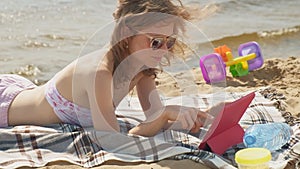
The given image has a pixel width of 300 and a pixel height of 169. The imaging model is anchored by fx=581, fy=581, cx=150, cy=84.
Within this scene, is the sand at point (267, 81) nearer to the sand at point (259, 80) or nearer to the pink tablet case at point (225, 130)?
the sand at point (259, 80)

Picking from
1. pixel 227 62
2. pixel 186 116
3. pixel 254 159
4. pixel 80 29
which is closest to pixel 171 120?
pixel 186 116

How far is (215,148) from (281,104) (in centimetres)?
91

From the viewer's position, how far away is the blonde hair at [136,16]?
3.01 metres

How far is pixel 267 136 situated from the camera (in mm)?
2994

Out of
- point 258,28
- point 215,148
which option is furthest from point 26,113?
point 258,28

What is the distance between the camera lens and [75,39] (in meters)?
6.38

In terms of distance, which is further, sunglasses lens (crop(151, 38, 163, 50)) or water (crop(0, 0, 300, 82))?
water (crop(0, 0, 300, 82))

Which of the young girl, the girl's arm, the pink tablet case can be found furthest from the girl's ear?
the pink tablet case

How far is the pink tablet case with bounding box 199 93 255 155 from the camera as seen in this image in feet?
9.77

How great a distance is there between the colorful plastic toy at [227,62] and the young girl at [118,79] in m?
1.01

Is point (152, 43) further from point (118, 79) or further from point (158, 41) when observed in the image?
point (118, 79)

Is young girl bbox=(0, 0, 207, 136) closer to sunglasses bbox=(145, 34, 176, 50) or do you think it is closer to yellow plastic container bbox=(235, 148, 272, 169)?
sunglasses bbox=(145, 34, 176, 50)

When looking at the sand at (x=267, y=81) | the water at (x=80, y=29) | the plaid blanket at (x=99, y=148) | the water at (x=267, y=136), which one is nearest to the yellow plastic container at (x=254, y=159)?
the plaid blanket at (x=99, y=148)

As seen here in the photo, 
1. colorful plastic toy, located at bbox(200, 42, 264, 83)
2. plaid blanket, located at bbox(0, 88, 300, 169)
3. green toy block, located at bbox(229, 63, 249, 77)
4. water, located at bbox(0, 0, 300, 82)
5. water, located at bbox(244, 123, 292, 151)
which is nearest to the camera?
plaid blanket, located at bbox(0, 88, 300, 169)
